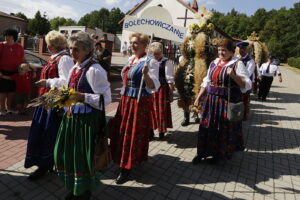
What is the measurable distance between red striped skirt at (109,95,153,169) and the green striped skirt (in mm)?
594

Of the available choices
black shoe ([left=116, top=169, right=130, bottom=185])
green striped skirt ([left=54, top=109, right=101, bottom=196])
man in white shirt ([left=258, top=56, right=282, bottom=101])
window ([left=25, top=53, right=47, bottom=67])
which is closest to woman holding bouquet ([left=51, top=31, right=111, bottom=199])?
green striped skirt ([left=54, top=109, right=101, bottom=196])

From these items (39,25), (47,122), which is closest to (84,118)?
(47,122)

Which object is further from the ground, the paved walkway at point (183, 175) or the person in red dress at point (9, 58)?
the person in red dress at point (9, 58)

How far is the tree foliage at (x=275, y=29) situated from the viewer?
60.5 meters

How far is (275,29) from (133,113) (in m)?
77.4

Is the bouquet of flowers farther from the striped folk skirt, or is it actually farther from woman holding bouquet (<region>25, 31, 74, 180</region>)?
the striped folk skirt

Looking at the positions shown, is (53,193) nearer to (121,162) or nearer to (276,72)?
(121,162)

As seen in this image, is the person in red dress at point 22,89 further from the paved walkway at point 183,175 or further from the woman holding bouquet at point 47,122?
the woman holding bouquet at point 47,122

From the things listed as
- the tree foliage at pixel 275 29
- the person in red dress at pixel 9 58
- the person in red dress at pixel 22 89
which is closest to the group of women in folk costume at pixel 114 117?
the person in red dress at pixel 9 58

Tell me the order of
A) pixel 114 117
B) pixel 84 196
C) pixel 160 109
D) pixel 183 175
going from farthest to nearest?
pixel 160 109 → pixel 183 175 → pixel 114 117 → pixel 84 196

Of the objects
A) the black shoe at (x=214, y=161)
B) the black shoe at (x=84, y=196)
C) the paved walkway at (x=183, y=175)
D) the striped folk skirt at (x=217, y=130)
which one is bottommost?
the paved walkway at (x=183, y=175)

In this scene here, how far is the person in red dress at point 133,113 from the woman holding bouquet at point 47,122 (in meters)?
0.71

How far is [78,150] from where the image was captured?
2.50 metres

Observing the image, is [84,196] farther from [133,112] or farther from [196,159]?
[196,159]
